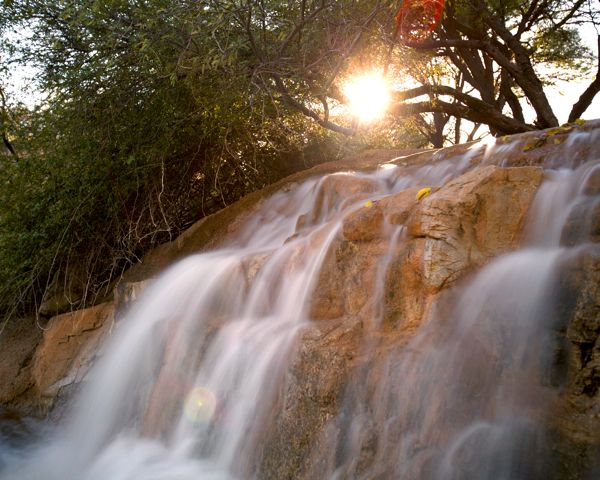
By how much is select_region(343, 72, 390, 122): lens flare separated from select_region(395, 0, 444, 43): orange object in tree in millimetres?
669

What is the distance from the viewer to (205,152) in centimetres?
867

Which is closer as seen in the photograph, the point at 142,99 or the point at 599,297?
the point at 599,297

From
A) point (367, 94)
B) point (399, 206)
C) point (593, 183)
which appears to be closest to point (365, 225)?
point (399, 206)

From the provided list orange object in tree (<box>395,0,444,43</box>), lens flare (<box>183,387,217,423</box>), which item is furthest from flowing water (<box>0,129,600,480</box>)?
orange object in tree (<box>395,0,444,43</box>)

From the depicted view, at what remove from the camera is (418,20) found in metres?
8.30

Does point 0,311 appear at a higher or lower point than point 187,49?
lower

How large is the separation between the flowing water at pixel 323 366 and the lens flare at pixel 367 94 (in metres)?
1.69

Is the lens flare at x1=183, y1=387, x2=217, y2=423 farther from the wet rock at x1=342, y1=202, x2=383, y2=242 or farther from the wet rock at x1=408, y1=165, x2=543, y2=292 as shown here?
the wet rock at x1=408, y1=165, x2=543, y2=292

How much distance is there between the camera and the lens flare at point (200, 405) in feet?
15.5

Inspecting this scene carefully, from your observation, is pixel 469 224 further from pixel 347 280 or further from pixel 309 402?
pixel 309 402

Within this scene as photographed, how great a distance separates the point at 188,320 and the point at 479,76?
1070 centimetres

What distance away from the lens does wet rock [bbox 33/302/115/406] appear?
679 cm

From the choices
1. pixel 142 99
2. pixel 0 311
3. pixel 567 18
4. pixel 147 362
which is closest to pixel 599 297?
pixel 147 362

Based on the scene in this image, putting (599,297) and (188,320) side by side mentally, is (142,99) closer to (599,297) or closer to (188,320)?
(188,320)
